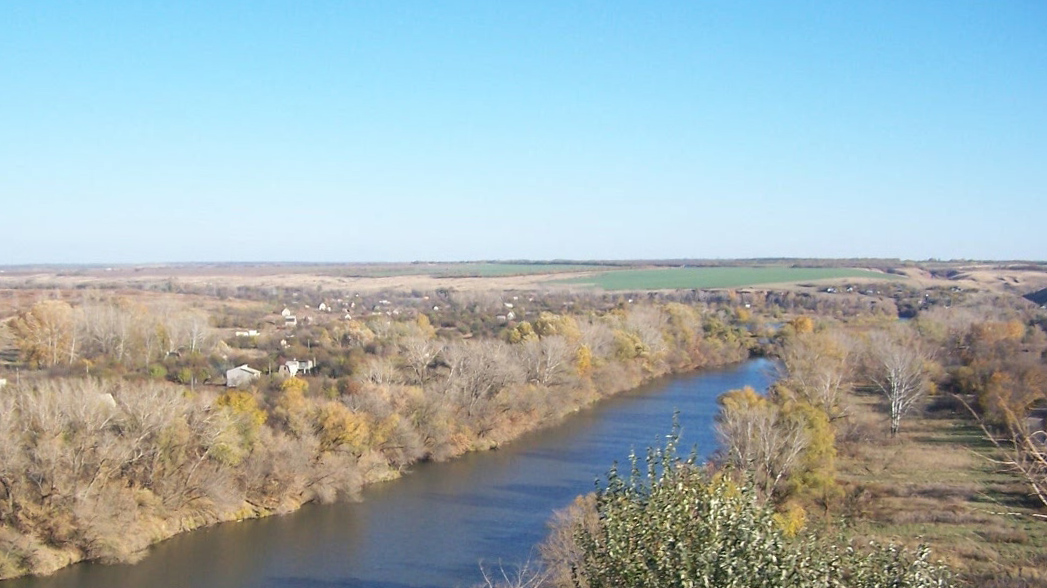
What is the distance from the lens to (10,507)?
13266mm

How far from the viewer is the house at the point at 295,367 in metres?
26.7

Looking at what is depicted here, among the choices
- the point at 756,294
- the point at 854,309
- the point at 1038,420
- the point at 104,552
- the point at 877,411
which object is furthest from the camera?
the point at 756,294

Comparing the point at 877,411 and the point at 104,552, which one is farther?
the point at 877,411

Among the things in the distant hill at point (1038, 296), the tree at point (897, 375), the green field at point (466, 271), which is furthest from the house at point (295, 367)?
the green field at point (466, 271)

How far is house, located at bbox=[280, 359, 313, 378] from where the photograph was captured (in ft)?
87.5

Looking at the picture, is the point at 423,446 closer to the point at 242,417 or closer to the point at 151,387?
the point at 242,417

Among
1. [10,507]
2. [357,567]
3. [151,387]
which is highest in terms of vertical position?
[151,387]

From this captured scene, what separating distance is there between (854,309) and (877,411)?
34.3 m

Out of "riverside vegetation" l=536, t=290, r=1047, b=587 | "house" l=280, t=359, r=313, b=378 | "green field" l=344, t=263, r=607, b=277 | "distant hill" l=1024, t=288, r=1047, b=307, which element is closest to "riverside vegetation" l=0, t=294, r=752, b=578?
"house" l=280, t=359, r=313, b=378

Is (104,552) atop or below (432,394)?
below

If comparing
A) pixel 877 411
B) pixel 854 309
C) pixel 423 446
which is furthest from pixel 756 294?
pixel 423 446

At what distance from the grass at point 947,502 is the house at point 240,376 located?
57.1 feet

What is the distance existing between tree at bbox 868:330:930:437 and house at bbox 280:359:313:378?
19.4m

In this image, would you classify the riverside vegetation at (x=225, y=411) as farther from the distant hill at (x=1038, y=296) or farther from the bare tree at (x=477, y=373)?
the distant hill at (x=1038, y=296)
